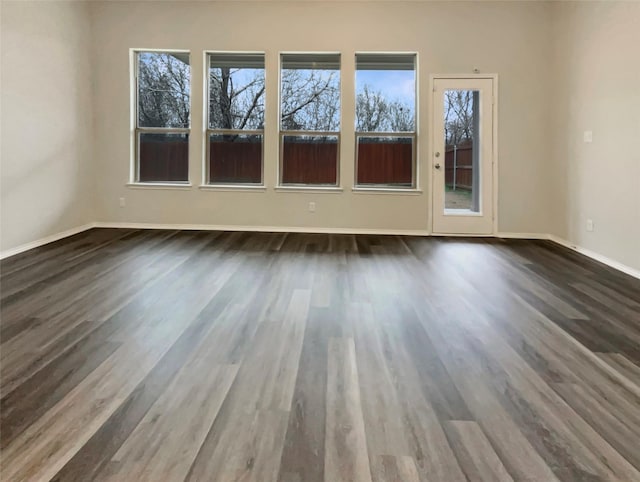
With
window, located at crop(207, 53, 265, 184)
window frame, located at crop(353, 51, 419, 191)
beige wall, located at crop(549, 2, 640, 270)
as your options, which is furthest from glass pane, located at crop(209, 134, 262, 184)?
beige wall, located at crop(549, 2, 640, 270)

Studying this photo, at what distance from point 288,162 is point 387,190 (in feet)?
4.70

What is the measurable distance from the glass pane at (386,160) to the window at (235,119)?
144cm

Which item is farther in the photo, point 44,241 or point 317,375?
point 44,241

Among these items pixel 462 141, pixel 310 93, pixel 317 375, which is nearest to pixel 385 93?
pixel 310 93

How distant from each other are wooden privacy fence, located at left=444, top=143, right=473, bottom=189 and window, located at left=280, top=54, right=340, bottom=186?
4.95 feet

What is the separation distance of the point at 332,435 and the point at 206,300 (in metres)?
1.85

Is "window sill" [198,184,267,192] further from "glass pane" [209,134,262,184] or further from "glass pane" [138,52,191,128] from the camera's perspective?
"glass pane" [138,52,191,128]

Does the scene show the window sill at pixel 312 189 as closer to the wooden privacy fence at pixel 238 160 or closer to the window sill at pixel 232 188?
the window sill at pixel 232 188

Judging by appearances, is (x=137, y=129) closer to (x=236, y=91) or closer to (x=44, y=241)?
(x=236, y=91)

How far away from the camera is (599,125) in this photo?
482 cm

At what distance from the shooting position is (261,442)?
160 centimetres

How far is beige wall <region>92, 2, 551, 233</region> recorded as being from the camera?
6.09m

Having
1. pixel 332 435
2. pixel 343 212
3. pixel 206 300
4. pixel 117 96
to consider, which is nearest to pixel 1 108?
pixel 117 96

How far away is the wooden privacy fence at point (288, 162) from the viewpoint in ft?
21.1
